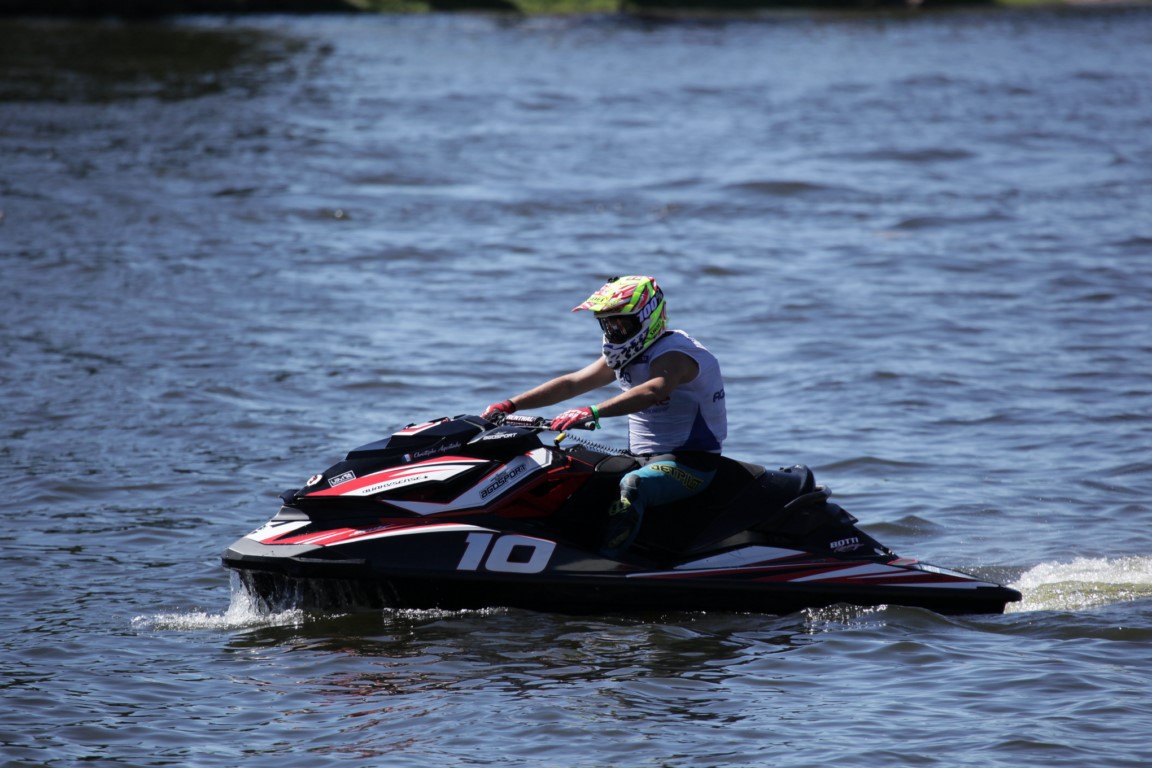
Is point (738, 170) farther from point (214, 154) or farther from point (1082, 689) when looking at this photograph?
point (1082, 689)

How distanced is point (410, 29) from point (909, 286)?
31.6 m

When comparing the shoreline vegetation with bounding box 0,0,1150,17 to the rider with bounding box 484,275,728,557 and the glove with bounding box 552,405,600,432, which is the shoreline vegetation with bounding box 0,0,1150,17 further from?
the glove with bounding box 552,405,600,432

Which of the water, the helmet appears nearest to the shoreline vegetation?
the water

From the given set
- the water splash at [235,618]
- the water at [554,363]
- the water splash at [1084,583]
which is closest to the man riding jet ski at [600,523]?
the water splash at [235,618]

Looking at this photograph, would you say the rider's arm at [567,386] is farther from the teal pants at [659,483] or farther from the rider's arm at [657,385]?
the teal pants at [659,483]

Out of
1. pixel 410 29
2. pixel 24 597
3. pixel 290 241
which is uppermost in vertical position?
pixel 410 29

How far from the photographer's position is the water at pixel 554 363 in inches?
285

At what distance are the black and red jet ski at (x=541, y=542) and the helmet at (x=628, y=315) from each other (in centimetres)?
63

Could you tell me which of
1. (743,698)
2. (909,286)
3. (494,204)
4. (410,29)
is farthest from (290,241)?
(410,29)

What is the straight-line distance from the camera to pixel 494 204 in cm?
2280

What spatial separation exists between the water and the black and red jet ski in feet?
0.71

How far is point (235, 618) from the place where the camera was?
328 inches

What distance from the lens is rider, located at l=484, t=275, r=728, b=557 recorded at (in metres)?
8.09

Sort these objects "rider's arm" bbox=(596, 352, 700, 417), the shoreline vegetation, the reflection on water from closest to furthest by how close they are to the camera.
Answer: "rider's arm" bbox=(596, 352, 700, 417), the reflection on water, the shoreline vegetation
